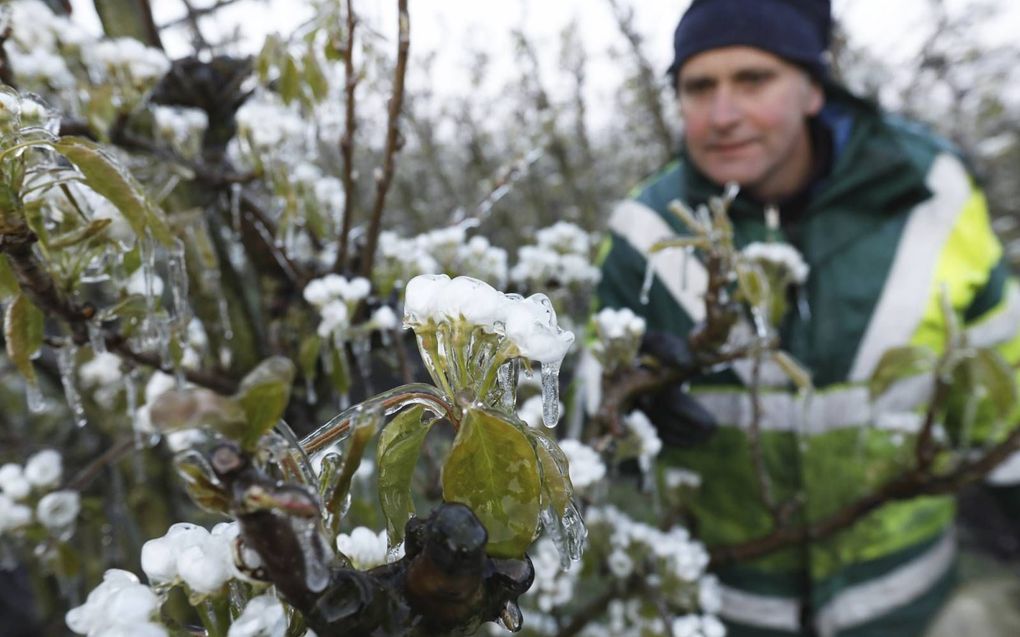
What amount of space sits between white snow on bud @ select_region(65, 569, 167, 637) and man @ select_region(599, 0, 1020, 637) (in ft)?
4.25

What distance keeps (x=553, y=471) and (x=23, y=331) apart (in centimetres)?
46

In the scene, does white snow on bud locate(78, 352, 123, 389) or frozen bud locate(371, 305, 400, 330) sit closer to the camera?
frozen bud locate(371, 305, 400, 330)

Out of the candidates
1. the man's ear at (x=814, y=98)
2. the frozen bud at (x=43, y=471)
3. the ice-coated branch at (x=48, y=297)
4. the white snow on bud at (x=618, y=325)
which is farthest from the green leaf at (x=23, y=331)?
the man's ear at (x=814, y=98)

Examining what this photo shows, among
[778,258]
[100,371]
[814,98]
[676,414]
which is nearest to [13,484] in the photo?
[100,371]

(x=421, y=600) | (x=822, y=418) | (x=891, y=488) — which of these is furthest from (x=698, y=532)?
(x=421, y=600)

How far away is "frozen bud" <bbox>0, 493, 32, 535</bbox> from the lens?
2.97ft

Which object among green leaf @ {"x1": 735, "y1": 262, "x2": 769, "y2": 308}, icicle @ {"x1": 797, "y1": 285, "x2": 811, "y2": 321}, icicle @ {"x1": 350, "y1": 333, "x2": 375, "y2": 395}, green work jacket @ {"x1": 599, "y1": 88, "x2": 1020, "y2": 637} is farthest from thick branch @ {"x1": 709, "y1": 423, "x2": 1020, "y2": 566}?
icicle @ {"x1": 350, "y1": 333, "x2": 375, "y2": 395}

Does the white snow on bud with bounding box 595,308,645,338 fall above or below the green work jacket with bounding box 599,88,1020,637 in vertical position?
above

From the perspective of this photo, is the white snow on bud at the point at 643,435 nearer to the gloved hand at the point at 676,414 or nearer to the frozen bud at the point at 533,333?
the gloved hand at the point at 676,414

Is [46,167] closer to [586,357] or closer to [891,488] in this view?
[586,357]

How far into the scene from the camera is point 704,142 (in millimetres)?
1574

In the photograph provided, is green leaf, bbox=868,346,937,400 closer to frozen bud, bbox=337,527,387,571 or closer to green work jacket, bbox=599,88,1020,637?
green work jacket, bbox=599,88,1020,637

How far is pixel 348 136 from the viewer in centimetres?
83

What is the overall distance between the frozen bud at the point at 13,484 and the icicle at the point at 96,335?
423 mm
